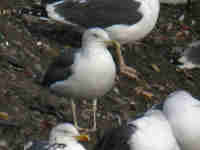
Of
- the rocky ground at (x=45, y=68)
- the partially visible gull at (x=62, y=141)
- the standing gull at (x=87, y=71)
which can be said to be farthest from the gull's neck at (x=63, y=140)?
the standing gull at (x=87, y=71)

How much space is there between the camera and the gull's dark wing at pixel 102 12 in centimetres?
714

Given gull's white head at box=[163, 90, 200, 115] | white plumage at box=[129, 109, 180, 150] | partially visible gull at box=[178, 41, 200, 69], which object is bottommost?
partially visible gull at box=[178, 41, 200, 69]

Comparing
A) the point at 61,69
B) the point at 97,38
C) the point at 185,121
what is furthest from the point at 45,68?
the point at 185,121

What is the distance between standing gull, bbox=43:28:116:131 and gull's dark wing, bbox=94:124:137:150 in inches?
38.0

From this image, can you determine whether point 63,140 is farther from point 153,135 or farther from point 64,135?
point 153,135

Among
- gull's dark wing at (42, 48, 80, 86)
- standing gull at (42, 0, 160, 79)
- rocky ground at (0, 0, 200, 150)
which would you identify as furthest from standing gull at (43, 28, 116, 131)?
standing gull at (42, 0, 160, 79)

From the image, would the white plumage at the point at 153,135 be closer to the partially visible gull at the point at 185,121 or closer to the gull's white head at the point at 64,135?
the partially visible gull at the point at 185,121

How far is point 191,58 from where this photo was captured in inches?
Result: 323

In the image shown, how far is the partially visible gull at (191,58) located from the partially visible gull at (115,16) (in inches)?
43.4

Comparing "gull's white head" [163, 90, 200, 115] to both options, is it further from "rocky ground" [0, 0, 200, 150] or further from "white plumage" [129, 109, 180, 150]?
"rocky ground" [0, 0, 200, 150]

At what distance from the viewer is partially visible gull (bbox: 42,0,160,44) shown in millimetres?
7121

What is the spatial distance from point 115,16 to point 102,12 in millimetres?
176

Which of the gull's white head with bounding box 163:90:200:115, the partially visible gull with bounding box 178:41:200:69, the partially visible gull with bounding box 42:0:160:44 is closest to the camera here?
the gull's white head with bounding box 163:90:200:115

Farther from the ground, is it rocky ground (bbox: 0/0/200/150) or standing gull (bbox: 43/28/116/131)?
standing gull (bbox: 43/28/116/131)
